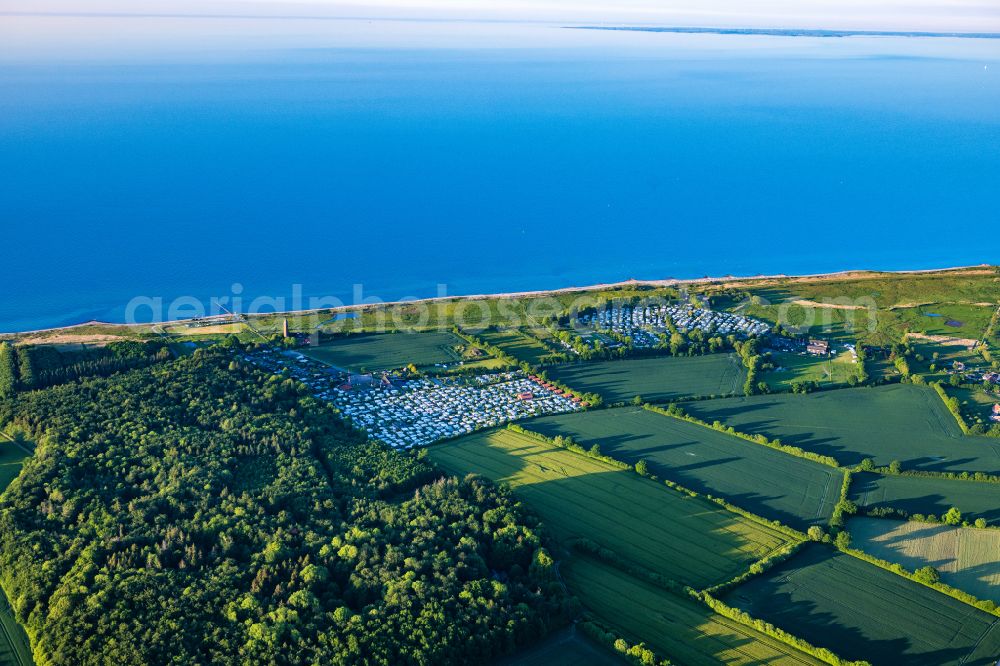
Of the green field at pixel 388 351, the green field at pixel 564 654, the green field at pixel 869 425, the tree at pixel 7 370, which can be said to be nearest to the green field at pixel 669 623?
the green field at pixel 564 654

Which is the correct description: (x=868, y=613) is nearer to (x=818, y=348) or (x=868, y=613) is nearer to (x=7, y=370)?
(x=818, y=348)

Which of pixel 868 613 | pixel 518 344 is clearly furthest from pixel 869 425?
pixel 518 344

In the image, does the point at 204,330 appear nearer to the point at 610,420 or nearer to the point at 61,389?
the point at 61,389

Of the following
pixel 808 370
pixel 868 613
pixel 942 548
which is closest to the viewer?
pixel 868 613

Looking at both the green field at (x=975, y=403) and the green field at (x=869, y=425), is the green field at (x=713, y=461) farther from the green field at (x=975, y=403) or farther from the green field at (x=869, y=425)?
the green field at (x=975, y=403)

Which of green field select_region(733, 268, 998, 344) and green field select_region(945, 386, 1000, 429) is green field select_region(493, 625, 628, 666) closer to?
green field select_region(945, 386, 1000, 429)

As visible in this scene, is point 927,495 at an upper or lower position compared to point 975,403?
lower
